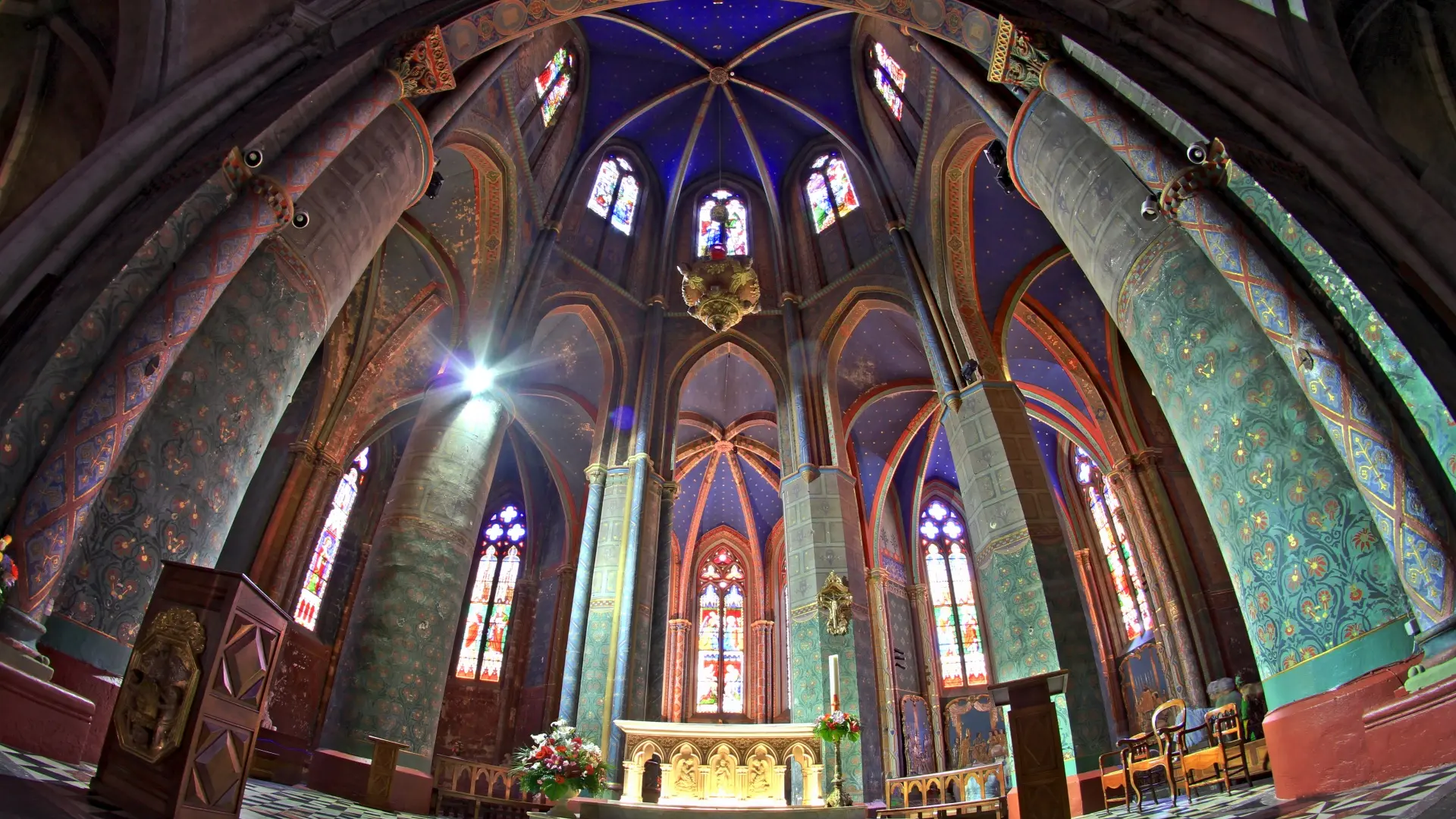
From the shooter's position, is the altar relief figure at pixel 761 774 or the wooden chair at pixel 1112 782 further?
the wooden chair at pixel 1112 782

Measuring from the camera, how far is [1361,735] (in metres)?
4.30

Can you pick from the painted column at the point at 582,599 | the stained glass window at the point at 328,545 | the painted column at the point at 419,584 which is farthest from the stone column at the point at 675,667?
the painted column at the point at 419,584

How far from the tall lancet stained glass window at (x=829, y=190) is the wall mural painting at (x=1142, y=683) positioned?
10.2 meters

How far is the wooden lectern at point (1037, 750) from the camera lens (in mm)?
5039

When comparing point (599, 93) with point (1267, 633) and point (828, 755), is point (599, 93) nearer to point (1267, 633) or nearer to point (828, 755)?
point (828, 755)

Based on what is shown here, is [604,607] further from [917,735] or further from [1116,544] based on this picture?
[1116,544]

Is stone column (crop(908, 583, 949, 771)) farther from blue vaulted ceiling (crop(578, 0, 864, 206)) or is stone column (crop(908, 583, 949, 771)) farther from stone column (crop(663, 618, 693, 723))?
blue vaulted ceiling (crop(578, 0, 864, 206))

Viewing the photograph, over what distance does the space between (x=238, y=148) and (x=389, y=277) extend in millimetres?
8631

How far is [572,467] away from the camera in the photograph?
18516 millimetres

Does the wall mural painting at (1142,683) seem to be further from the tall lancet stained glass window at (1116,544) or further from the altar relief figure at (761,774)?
the altar relief figure at (761,774)

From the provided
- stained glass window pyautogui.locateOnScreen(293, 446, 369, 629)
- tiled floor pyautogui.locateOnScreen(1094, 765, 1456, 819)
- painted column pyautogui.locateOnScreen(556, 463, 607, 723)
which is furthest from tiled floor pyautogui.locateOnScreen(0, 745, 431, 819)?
stained glass window pyautogui.locateOnScreen(293, 446, 369, 629)

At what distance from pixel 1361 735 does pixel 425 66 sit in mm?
8900

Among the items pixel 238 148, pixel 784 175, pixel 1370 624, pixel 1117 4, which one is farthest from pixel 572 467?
pixel 1370 624

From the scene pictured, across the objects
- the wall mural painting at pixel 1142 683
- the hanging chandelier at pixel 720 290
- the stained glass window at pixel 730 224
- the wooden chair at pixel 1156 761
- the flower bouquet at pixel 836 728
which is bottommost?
the wooden chair at pixel 1156 761
